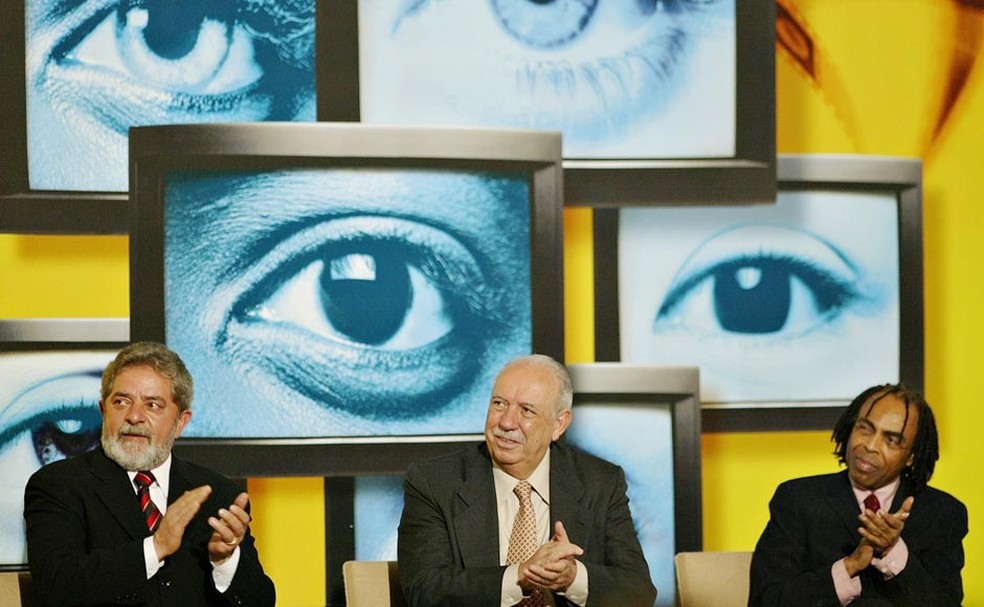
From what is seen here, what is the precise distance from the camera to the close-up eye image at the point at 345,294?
4090 millimetres

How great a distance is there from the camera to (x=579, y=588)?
343cm

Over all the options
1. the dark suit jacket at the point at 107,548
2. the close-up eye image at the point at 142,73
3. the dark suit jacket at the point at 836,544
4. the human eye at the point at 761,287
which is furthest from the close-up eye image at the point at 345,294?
the dark suit jacket at the point at 836,544

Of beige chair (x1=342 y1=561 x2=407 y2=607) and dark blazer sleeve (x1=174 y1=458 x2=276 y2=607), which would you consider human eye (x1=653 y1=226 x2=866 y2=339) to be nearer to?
beige chair (x1=342 y1=561 x2=407 y2=607)

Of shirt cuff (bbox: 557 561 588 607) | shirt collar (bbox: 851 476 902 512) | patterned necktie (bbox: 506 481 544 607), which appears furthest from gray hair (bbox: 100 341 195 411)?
shirt collar (bbox: 851 476 902 512)

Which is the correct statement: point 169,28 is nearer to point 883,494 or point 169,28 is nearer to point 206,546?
point 206,546

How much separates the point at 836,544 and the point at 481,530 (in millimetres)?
1051

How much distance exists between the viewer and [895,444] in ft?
12.5

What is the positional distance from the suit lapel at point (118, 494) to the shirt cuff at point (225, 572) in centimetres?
22

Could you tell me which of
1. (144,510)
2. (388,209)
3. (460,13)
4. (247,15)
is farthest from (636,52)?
(144,510)

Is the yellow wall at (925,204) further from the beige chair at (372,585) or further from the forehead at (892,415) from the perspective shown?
the forehead at (892,415)

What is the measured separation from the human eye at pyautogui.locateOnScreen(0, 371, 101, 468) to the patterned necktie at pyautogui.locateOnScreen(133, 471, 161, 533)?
2.02 ft

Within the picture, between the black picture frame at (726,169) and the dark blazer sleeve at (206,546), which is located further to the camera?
the black picture frame at (726,169)

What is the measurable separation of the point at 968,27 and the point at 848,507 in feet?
6.51

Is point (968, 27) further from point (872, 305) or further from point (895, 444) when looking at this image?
point (895, 444)
